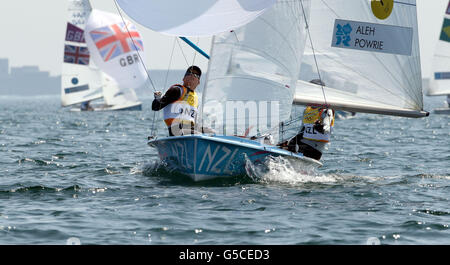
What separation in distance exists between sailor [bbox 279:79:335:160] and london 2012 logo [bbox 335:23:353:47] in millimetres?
1026

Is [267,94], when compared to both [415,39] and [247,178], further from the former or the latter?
[415,39]

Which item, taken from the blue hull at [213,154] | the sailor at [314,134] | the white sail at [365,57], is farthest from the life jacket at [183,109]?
the white sail at [365,57]

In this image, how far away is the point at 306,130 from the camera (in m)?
10.9

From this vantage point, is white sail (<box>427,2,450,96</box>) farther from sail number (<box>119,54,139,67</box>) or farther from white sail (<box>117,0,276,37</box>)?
white sail (<box>117,0,276,37</box>)

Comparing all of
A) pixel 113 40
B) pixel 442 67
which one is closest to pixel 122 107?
pixel 113 40

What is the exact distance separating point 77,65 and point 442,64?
23.9 m

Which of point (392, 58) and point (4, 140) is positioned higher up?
point (392, 58)

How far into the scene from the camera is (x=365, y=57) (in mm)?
11641

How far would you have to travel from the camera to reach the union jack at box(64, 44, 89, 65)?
41.6 m

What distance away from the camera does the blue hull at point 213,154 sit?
9266 millimetres

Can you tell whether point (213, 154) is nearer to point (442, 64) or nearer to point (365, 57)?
point (365, 57)

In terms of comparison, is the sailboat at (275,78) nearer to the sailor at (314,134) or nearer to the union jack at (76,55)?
the sailor at (314,134)

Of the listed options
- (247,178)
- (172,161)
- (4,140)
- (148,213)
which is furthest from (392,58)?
(4,140)

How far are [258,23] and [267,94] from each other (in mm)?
1189
